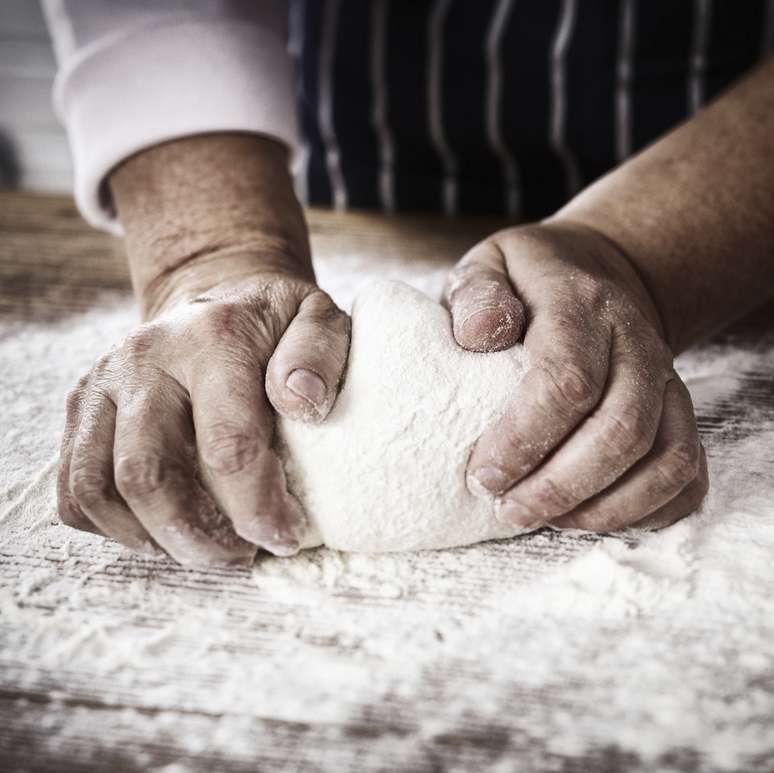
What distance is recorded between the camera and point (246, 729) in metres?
0.61

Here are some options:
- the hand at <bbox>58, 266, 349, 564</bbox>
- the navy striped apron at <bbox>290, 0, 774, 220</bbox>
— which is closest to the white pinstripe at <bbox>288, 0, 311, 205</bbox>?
the navy striped apron at <bbox>290, 0, 774, 220</bbox>

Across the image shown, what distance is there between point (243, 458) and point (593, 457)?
32 cm

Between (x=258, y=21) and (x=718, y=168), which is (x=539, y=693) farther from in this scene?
(x=258, y=21)

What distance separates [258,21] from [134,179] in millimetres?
304

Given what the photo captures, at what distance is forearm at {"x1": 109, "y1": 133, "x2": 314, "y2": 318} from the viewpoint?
3.13ft

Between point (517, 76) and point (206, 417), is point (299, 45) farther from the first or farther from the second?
point (206, 417)

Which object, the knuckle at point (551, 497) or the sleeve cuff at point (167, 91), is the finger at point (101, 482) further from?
the sleeve cuff at point (167, 91)

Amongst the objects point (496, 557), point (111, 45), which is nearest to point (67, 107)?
point (111, 45)

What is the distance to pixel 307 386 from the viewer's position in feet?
2.36

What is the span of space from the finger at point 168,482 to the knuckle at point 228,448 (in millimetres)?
31

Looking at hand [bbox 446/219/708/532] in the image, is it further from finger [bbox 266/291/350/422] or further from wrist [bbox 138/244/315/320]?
wrist [bbox 138/244/315/320]

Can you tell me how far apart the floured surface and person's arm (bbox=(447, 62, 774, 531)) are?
76 mm

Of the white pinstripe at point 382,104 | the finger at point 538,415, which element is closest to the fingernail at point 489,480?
the finger at point 538,415

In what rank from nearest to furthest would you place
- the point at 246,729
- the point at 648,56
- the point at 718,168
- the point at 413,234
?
1. the point at 246,729
2. the point at 718,168
3. the point at 648,56
4. the point at 413,234
